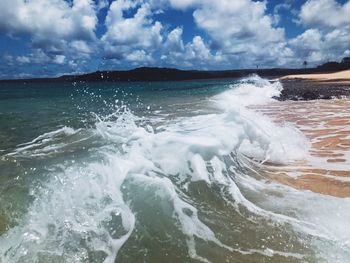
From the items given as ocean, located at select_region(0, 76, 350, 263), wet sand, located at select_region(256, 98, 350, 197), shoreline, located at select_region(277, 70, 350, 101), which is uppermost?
ocean, located at select_region(0, 76, 350, 263)

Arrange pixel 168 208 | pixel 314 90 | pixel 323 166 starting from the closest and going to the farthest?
1. pixel 168 208
2. pixel 323 166
3. pixel 314 90

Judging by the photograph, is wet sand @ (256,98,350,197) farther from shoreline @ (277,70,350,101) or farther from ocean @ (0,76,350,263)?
shoreline @ (277,70,350,101)

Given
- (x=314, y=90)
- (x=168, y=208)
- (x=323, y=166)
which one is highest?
(x=168, y=208)

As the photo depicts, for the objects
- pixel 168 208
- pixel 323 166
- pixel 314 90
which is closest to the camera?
pixel 168 208

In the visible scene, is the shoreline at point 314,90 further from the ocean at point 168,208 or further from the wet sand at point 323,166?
the ocean at point 168,208

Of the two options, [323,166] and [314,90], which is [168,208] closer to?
[323,166]

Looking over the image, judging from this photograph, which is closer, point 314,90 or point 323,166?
point 323,166

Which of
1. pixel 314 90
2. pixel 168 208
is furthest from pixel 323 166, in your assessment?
pixel 314 90

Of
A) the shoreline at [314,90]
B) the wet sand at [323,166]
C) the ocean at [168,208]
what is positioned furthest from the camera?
the shoreline at [314,90]

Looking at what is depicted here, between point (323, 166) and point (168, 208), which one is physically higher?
point (168, 208)

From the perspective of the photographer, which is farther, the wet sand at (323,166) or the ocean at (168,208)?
the wet sand at (323,166)

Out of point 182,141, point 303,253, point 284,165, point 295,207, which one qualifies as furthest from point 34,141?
point 303,253

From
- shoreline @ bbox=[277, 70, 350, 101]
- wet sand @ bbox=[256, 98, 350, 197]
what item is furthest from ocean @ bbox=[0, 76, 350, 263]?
shoreline @ bbox=[277, 70, 350, 101]

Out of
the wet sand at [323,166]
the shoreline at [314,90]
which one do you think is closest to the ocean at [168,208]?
the wet sand at [323,166]
